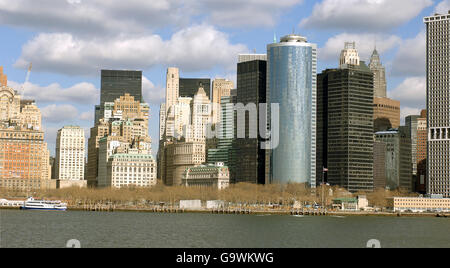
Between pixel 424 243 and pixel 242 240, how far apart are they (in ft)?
78.6

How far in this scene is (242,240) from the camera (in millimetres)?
100875
